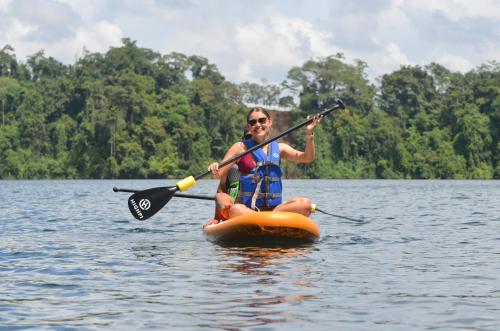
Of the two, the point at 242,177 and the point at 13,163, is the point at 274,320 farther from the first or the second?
the point at 13,163

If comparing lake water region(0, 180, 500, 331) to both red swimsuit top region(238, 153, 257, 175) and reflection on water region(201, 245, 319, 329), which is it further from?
red swimsuit top region(238, 153, 257, 175)

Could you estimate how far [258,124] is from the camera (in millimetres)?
9961

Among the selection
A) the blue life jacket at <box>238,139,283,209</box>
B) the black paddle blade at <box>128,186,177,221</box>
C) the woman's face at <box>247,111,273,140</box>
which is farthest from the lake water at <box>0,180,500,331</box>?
the woman's face at <box>247,111,273,140</box>

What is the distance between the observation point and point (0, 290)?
271 inches

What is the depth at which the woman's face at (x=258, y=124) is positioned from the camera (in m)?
9.92

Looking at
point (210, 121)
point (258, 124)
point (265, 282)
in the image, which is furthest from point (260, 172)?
point (210, 121)

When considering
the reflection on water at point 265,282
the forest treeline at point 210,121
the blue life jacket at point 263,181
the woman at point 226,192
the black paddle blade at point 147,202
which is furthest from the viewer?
the forest treeline at point 210,121

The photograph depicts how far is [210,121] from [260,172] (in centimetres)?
7354

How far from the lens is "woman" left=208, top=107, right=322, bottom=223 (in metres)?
9.98

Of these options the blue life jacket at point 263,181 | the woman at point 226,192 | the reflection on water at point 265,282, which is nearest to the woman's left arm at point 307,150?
the blue life jacket at point 263,181

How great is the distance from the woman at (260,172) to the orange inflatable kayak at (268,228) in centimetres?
19

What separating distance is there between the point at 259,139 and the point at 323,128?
7552 centimetres

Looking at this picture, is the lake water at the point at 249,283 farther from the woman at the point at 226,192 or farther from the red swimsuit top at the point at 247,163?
the red swimsuit top at the point at 247,163

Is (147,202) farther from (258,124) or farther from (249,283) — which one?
(249,283)
